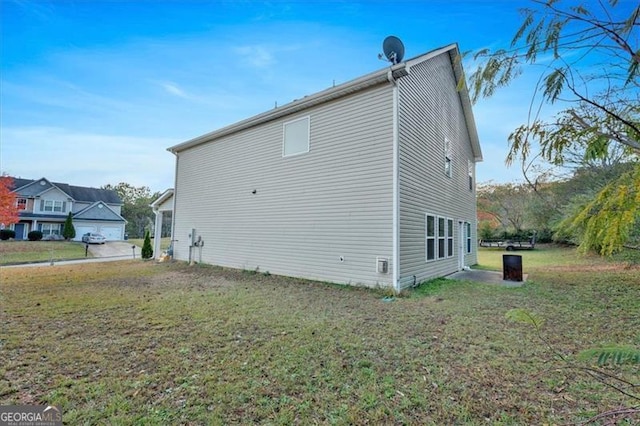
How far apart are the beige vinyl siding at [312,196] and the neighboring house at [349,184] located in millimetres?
31

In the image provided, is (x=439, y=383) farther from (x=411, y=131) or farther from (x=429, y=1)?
(x=411, y=131)

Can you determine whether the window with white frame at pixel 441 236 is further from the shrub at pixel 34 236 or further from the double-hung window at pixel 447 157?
the shrub at pixel 34 236

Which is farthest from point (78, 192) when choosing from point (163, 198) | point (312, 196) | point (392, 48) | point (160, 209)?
point (392, 48)

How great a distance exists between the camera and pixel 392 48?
27.7ft

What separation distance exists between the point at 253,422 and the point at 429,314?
3962mm

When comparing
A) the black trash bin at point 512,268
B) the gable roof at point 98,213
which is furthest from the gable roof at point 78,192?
the black trash bin at point 512,268

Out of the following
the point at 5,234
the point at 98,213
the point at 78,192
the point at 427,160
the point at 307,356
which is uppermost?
the point at 78,192

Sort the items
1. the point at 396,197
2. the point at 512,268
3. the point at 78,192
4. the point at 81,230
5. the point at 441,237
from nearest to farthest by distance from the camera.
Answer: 1. the point at 396,197
2. the point at 512,268
3. the point at 441,237
4. the point at 81,230
5. the point at 78,192

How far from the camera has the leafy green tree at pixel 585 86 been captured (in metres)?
1.42

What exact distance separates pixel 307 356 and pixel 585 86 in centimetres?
357

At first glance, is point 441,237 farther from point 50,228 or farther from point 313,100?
point 50,228

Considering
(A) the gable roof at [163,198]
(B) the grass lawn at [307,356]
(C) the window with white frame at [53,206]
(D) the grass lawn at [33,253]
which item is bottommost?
(D) the grass lawn at [33,253]

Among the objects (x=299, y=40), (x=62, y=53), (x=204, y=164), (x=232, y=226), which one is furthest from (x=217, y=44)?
(x=232, y=226)

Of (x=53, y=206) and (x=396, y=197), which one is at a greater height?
(x=53, y=206)
